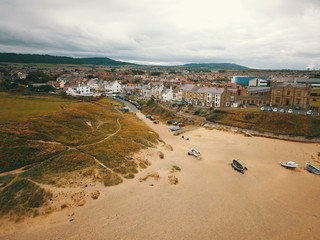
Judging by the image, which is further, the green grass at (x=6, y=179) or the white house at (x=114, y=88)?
the white house at (x=114, y=88)

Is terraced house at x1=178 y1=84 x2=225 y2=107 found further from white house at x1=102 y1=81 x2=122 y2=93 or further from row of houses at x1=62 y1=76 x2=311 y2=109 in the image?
white house at x1=102 y1=81 x2=122 y2=93

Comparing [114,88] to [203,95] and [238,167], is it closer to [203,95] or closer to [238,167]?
[203,95]

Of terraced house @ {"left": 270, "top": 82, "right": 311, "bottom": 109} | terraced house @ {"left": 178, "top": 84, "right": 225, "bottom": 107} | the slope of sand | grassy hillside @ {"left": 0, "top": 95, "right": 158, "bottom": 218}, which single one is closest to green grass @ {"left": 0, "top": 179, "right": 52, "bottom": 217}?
grassy hillside @ {"left": 0, "top": 95, "right": 158, "bottom": 218}

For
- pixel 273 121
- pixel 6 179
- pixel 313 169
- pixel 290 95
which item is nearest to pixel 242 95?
pixel 290 95

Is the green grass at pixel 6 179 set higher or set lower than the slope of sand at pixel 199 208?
higher

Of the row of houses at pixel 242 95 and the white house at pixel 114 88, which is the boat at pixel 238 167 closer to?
the row of houses at pixel 242 95

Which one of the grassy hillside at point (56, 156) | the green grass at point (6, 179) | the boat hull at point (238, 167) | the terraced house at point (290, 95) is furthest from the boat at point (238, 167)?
the terraced house at point (290, 95)

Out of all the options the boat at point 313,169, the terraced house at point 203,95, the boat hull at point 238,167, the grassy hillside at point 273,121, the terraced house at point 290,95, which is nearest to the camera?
the boat at point 313,169
